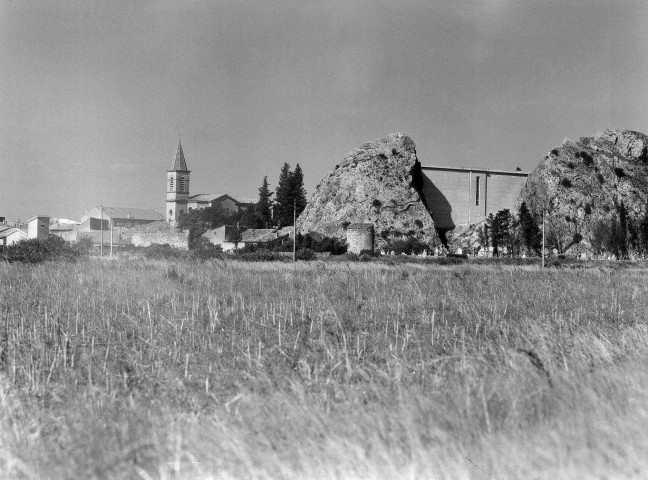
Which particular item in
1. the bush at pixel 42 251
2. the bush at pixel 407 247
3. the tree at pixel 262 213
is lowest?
the bush at pixel 42 251

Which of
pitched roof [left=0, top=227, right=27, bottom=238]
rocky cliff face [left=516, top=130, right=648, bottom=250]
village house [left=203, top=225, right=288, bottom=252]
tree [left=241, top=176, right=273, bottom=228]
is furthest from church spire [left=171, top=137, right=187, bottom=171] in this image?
rocky cliff face [left=516, top=130, right=648, bottom=250]

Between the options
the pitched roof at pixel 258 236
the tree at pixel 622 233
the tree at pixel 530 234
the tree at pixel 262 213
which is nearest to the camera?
the pitched roof at pixel 258 236

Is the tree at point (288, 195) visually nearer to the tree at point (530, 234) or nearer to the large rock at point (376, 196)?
the large rock at point (376, 196)

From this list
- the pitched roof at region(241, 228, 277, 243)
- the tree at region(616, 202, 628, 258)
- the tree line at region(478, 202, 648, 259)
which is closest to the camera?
the pitched roof at region(241, 228, 277, 243)

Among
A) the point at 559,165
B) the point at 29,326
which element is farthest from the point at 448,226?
the point at 29,326

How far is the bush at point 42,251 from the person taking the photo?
26438 mm

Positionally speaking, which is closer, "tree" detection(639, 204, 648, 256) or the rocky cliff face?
"tree" detection(639, 204, 648, 256)

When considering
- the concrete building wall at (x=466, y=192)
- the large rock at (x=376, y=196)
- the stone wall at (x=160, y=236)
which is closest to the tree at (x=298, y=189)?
the large rock at (x=376, y=196)

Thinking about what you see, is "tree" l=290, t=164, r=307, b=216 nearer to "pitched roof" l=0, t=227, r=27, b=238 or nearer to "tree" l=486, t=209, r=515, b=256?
"tree" l=486, t=209, r=515, b=256

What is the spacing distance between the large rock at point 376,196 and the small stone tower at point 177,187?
97.8ft

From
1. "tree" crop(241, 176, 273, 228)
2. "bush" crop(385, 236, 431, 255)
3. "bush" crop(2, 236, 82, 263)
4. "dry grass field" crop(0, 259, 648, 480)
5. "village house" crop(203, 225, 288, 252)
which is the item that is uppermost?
"tree" crop(241, 176, 273, 228)

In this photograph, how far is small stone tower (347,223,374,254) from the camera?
64.2 m

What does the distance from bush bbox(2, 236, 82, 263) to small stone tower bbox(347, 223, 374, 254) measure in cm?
3578

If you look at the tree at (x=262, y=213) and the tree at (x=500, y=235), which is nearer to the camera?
the tree at (x=500, y=235)
